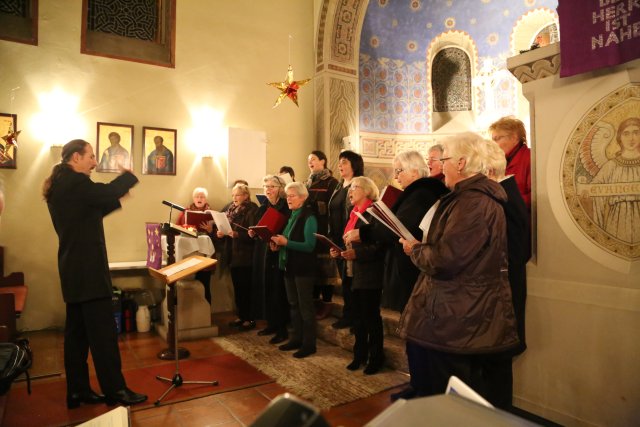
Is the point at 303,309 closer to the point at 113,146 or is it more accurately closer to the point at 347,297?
the point at 347,297

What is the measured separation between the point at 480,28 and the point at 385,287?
7263 mm

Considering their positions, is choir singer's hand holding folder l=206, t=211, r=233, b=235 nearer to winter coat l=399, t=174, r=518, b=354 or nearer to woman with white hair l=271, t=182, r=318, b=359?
woman with white hair l=271, t=182, r=318, b=359

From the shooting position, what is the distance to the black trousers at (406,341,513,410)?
2.20 m

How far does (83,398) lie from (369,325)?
2.15 m

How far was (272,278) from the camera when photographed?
4.91 metres

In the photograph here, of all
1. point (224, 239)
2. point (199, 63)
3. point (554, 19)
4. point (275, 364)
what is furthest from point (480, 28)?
point (275, 364)

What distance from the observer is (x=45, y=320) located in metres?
5.45

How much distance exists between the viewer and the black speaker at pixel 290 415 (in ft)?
1.84

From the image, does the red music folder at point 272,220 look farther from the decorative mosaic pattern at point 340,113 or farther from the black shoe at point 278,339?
the decorative mosaic pattern at point 340,113

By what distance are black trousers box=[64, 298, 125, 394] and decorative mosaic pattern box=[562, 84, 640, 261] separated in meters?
3.07

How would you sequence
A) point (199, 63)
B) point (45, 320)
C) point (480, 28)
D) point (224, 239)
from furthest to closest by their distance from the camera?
point (480, 28) → point (199, 63) → point (224, 239) → point (45, 320)

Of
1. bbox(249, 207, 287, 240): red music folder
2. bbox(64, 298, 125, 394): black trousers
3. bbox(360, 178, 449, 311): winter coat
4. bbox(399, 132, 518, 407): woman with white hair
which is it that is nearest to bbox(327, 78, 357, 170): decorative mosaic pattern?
bbox(249, 207, 287, 240): red music folder

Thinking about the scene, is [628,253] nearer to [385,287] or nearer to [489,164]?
[489,164]

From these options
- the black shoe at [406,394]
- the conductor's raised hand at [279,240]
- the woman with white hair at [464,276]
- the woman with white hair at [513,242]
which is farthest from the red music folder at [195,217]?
the woman with white hair at [513,242]
